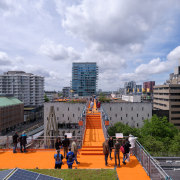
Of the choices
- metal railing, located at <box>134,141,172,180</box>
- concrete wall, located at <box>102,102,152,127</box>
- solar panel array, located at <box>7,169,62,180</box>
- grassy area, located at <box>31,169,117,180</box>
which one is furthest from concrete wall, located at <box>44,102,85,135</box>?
solar panel array, located at <box>7,169,62,180</box>

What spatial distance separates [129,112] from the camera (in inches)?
1932

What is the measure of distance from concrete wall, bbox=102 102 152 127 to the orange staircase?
30.2 metres

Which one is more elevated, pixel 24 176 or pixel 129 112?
pixel 24 176

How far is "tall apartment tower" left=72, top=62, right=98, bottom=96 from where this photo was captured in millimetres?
131875

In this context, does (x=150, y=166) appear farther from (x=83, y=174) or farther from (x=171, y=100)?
(x=171, y=100)

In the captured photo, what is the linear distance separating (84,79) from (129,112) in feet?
284

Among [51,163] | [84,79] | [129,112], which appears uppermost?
[84,79]

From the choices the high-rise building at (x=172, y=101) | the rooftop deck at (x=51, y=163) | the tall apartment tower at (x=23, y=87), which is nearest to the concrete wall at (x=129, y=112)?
the high-rise building at (x=172, y=101)

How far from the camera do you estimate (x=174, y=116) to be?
6141cm

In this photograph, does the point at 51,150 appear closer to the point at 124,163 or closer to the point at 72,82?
the point at 124,163

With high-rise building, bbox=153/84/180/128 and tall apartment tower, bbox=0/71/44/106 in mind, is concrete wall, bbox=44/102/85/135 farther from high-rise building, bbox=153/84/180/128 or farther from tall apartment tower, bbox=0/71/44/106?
tall apartment tower, bbox=0/71/44/106

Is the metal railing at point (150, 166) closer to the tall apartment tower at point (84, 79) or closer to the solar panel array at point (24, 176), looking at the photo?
the solar panel array at point (24, 176)

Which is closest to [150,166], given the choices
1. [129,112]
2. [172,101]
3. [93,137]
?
[93,137]

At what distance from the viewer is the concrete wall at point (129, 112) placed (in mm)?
48625
